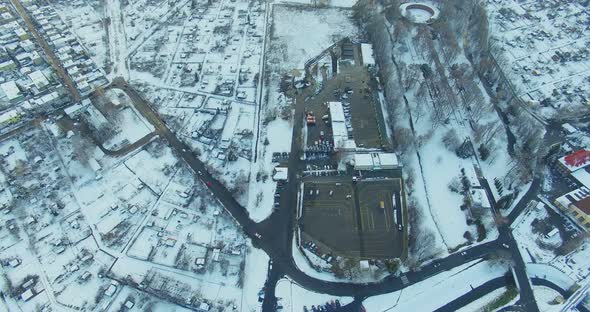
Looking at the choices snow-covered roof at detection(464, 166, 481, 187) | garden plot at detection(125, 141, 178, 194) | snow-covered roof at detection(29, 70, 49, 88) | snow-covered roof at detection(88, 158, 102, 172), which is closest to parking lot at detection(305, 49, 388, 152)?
snow-covered roof at detection(464, 166, 481, 187)

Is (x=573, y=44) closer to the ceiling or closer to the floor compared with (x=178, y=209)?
closer to the ceiling

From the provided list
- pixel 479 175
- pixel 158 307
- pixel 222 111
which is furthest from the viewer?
pixel 222 111

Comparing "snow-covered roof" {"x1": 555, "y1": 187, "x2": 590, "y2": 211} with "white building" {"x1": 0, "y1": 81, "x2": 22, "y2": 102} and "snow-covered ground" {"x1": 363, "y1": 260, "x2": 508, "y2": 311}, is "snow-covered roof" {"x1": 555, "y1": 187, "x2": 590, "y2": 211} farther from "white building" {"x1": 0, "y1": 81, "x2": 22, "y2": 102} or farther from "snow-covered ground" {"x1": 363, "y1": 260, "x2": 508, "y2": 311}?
"white building" {"x1": 0, "y1": 81, "x2": 22, "y2": 102}

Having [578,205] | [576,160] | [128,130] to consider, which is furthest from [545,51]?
[128,130]

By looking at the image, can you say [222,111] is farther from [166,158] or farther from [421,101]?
[421,101]

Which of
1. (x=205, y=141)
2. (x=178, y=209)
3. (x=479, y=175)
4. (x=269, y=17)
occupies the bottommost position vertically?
(x=178, y=209)

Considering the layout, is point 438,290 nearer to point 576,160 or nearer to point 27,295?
point 576,160

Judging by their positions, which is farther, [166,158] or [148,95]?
[148,95]

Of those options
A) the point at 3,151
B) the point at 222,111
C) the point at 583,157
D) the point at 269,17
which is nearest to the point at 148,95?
the point at 222,111
